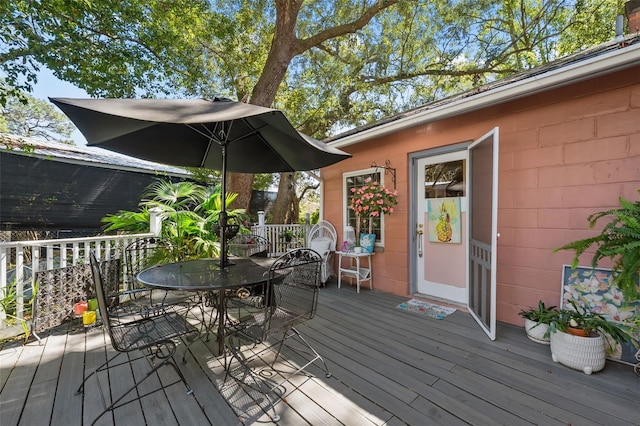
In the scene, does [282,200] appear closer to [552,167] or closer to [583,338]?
[552,167]

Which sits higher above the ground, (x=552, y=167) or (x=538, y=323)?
(x=552, y=167)

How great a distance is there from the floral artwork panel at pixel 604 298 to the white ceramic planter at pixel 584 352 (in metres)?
0.35

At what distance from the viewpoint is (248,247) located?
3676 mm

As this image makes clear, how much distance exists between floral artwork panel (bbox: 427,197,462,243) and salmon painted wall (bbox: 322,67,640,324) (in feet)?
1.80

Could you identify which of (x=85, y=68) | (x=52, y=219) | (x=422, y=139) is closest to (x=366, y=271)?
(x=422, y=139)

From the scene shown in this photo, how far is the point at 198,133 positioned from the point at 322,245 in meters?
2.79

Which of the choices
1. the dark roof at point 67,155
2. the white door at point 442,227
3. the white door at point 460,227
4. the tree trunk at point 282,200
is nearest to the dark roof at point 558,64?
the white door at point 460,227

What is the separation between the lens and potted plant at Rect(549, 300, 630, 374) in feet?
7.08

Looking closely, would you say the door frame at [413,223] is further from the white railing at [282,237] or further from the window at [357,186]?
the white railing at [282,237]

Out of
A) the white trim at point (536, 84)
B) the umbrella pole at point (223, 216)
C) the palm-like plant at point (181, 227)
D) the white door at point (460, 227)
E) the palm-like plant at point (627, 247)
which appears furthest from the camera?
the palm-like plant at point (181, 227)

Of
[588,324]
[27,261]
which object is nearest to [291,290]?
[588,324]

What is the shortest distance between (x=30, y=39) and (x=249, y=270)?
4.55 metres

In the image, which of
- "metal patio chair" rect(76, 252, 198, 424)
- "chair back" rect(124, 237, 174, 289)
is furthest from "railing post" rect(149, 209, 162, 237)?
"metal patio chair" rect(76, 252, 198, 424)

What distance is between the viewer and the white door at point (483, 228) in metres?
2.69
